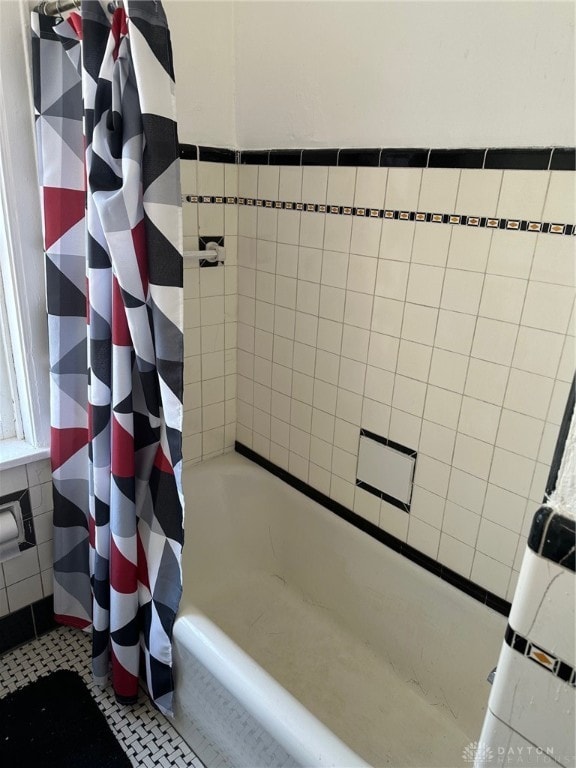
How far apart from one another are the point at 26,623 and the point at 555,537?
184cm

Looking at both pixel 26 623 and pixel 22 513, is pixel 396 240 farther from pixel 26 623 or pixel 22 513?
pixel 26 623

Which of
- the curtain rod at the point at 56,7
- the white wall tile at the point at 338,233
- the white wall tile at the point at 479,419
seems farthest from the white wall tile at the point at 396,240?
the curtain rod at the point at 56,7

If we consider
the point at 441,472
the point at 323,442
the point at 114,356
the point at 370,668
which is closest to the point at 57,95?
the point at 114,356

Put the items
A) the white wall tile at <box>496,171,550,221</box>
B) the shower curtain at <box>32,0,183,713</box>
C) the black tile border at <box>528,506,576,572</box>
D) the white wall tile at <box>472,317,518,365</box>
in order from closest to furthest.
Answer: the black tile border at <box>528,506,576,572</box>
the shower curtain at <box>32,0,183,713</box>
the white wall tile at <box>496,171,550,221</box>
the white wall tile at <box>472,317,518,365</box>

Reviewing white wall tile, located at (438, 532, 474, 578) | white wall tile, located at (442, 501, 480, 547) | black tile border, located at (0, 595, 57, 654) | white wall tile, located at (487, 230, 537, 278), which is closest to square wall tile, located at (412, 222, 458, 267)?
white wall tile, located at (487, 230, 537, 278)

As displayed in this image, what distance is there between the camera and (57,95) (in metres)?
1.34

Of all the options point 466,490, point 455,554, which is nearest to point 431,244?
point 466,490

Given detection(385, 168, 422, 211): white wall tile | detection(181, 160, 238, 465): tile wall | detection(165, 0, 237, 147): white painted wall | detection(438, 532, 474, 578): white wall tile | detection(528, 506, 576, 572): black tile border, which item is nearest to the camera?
detection(528, 506, 576, 572): black tile border

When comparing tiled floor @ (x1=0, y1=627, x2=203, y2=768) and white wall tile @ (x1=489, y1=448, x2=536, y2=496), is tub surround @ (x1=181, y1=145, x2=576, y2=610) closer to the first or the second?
white wall tile @ (x1=489, y1=448, x2=536, y2=496)

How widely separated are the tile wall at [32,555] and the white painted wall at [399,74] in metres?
1.27

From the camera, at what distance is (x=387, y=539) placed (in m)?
1.78

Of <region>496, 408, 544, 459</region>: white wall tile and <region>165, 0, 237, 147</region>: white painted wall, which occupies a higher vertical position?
<region>165, 0, 237, 147</region>: white painted wall

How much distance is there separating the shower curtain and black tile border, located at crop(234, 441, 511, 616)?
2.39ft

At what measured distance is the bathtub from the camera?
1.25 metres
